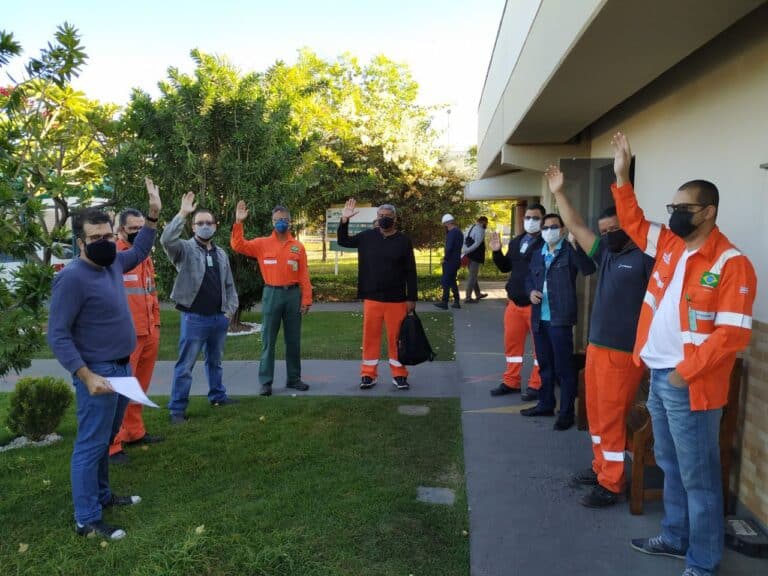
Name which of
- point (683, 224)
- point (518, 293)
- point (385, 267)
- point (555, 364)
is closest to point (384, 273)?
Result: point (385, 267)

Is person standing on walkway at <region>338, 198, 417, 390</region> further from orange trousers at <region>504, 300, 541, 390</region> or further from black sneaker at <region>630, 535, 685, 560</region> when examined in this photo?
black sneaker at <region>630, 535, 685, 560</region>

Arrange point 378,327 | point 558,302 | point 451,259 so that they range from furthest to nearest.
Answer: point 451,259
point 378,327
point 558,302

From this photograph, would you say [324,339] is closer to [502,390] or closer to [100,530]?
[502,390]

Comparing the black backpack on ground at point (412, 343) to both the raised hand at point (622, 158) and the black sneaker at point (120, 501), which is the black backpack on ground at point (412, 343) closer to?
the black sneaker at point (120, 501)

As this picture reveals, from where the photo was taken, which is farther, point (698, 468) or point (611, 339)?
point (611, 339)

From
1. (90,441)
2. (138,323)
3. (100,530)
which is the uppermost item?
(138,323)

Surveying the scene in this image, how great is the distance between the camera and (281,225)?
6.68 metres

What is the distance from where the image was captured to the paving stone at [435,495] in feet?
13.8

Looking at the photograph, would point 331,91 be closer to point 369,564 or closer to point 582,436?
point 582,436

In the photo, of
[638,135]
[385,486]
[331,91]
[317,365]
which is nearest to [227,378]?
[317,365]

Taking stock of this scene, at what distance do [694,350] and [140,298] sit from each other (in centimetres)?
407

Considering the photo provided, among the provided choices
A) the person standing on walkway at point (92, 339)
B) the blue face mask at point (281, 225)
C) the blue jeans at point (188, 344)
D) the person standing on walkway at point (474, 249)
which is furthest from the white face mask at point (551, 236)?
the person standing on walkway at point (474, 249)

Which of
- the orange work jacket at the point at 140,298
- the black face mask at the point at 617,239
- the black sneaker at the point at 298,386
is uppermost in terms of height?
the black face mask at the point at 617,239

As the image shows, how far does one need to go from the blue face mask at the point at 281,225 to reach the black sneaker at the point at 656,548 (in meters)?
4.56
